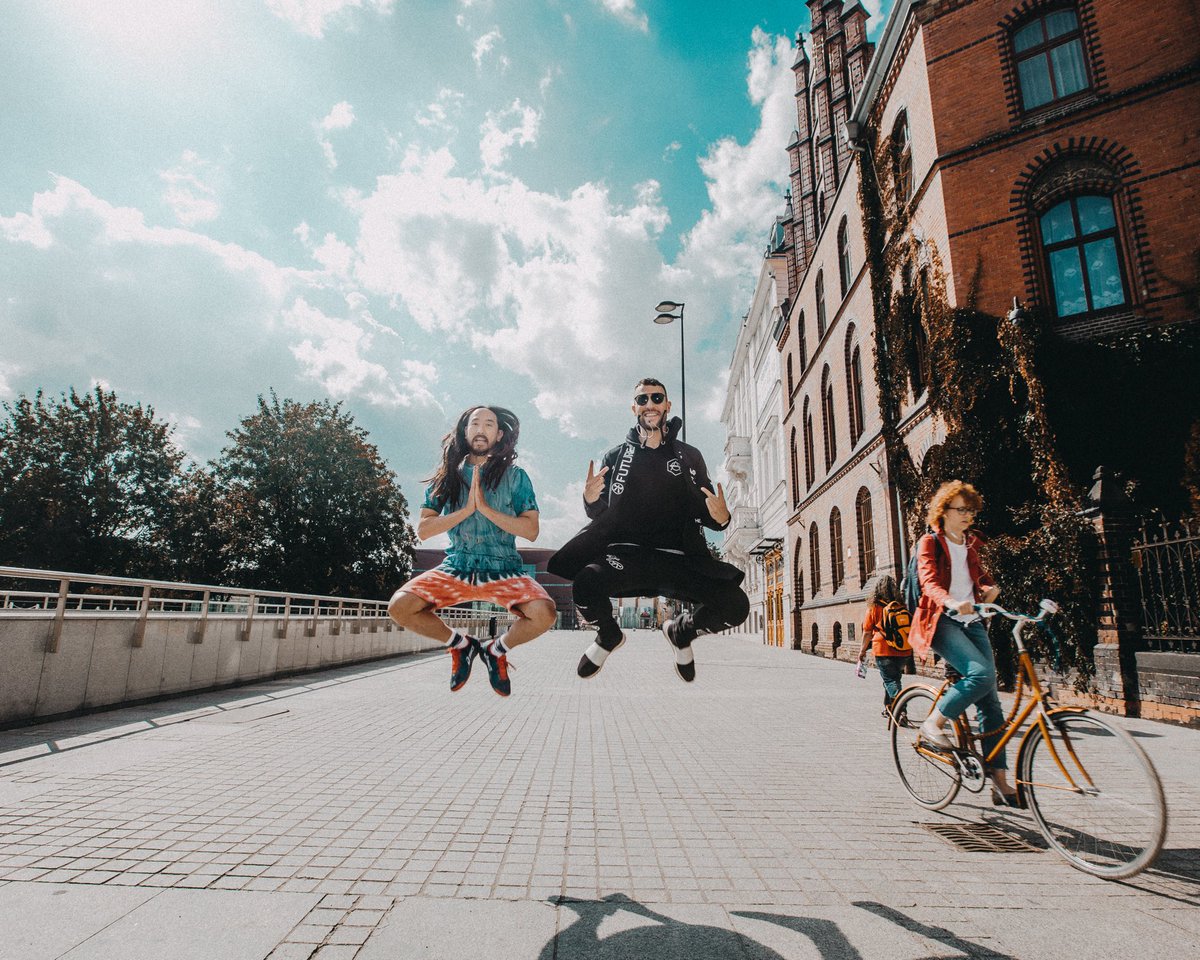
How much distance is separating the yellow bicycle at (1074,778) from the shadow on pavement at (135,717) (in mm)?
10096

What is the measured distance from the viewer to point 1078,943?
3693mm

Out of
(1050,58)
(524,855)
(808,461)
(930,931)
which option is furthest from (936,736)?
(1050,58)

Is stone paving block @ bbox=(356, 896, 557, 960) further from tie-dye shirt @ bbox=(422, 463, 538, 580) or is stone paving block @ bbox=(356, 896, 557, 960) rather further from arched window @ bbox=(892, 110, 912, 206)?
arched window @ bbox=(892, 110, 912, 206)

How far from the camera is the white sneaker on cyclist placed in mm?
6039

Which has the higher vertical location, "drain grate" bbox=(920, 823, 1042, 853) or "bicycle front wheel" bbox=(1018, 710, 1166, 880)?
"bicycle front wheel" bbox=(1018, 710, 1166, 880)

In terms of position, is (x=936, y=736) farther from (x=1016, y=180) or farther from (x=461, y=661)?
(x=1016, y=180)

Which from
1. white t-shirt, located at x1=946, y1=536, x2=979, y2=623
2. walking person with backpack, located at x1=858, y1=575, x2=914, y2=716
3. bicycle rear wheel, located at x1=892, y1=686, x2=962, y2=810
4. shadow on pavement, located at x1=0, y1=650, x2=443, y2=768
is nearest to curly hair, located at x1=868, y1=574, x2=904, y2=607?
walking person with backpack, located at x1=858, y1=575, x2=914, y2=716

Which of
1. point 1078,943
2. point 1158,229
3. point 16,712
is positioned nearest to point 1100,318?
point 1158,229

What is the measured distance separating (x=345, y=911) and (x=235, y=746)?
5.72 m

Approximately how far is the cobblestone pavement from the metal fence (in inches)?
56.1

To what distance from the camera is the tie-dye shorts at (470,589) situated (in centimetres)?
167

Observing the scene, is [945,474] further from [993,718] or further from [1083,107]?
[993,718]

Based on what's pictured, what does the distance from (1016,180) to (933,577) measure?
13774 millimetres

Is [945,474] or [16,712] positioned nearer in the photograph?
[16,712]
